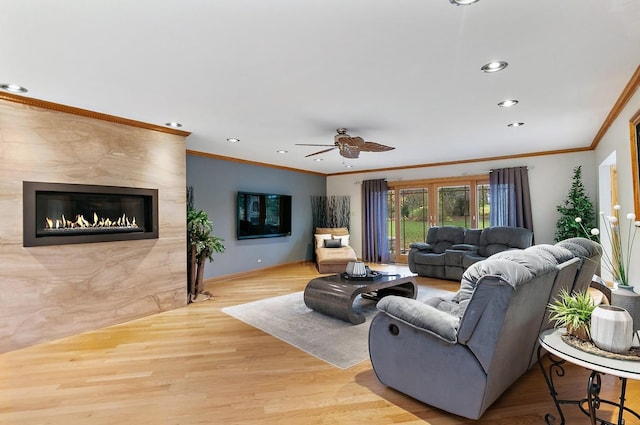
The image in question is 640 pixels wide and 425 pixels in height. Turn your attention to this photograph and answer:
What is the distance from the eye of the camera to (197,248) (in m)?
4.84

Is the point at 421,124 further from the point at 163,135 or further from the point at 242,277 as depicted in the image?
the point at 242,277

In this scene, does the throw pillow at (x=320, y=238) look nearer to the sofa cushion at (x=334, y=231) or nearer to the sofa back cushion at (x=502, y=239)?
the sofa cushion at (x=334, y=231)

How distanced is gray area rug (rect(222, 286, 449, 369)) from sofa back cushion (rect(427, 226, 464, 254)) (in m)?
1.96

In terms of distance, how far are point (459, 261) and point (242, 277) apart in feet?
13.6

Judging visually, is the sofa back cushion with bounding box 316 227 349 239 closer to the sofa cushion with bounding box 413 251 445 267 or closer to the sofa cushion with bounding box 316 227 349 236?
the sofa cushion with bounding box 316 227 349 236

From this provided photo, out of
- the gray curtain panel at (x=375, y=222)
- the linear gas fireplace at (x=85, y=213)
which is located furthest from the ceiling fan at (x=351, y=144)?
the gray curtain panel at (x=375, y=222)

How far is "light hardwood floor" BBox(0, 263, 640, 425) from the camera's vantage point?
214cm

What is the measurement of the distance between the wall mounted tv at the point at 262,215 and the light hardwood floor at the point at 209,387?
328cm

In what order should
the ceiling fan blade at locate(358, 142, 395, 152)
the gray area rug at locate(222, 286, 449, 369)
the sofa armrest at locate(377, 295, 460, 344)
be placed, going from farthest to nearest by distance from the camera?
the ceiling fan blade at locate(358, 142, 395, 152) < the gray area rug at locate(222, 286, 449, 369) < the sofa armrest at locate(377, 295, 460, 344)

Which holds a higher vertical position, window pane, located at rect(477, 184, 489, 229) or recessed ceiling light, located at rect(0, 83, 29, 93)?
recessed ceiling light, located at rect(0, 83, 29, 93)

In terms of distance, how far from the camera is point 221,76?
2705 millimetres

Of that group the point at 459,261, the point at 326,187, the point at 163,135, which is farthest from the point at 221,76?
the point at 326,187

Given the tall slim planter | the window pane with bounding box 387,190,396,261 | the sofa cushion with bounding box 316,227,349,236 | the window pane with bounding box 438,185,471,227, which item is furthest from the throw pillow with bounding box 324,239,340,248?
the tall slim planter

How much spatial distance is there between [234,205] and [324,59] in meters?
4.58
